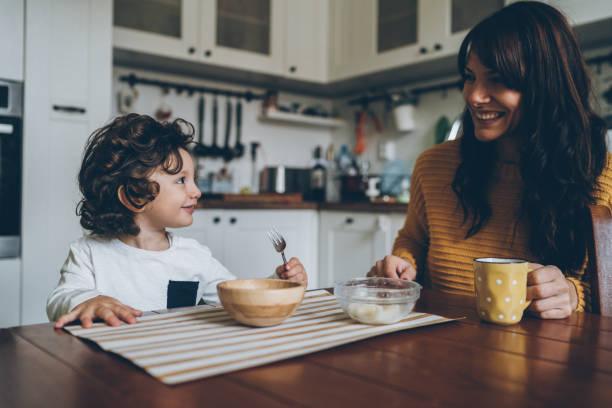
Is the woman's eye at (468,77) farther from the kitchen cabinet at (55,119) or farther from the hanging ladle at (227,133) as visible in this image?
the hanging ladle at (227,133)

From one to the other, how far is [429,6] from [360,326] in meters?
2.60

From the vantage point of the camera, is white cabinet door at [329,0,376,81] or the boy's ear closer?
the boy's ear

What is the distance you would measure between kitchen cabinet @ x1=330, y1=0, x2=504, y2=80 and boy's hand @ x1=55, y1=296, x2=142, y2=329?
95.7 inches

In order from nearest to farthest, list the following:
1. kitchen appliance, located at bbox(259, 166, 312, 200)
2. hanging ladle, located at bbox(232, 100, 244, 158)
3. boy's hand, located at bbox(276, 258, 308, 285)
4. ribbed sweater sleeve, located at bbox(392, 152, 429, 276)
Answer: boy's hand, located at bbox(276, 258, 308, 285) → ribbed sweater sleeve, located at bbox(392, 152, 429, 276) → hanging ladle, located at bbox(232, 100, 244, 158) → kitchen appliance, located at bbox(259, 166, 312, 200)

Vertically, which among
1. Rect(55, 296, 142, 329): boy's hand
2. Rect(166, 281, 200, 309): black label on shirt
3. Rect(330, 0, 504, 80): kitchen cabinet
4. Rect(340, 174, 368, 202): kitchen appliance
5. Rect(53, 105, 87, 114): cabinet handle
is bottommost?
Rect(166, 281, 200, 309): black label on shirt

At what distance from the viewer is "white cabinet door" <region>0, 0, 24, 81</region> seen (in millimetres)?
2191

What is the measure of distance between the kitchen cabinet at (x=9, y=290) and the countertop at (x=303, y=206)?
89 cm

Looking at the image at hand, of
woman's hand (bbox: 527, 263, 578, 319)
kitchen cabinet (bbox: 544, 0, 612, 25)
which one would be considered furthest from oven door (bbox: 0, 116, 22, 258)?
kitchen cabinet (bbox: 544, 0, 612, 25)

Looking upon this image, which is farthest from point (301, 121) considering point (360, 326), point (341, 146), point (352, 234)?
point (360, 326)

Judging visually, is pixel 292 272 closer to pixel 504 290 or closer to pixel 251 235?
pixel 504 290

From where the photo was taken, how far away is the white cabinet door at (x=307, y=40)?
11.2ft

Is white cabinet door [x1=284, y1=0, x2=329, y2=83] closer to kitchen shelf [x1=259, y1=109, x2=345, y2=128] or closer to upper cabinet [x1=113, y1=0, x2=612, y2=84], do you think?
upper cabinet [x1=113, y1=0, x2=612, y2=84]

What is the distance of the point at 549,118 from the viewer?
3.89 ft

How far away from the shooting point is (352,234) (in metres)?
3.05
